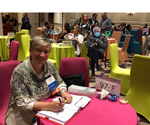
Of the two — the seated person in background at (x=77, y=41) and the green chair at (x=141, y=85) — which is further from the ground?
the seated person in background at (x=77, y=41)

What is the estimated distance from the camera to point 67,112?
1.24 m

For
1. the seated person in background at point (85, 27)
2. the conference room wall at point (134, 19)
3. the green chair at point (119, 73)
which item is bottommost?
the green chair at point (119, 73)

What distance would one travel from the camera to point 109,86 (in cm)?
158

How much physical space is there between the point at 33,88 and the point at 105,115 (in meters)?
0.63

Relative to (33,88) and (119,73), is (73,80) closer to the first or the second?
(33,88)

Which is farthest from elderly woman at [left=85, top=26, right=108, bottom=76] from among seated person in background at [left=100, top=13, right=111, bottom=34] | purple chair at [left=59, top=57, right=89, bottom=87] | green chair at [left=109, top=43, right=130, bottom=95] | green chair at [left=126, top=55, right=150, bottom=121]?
Answer: seated person in background at [left=100, top=13, right=111, bottom=34]

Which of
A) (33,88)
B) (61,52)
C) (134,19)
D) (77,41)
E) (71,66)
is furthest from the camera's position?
(134,19)

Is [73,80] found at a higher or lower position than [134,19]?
lower

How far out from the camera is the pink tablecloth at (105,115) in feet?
3.88

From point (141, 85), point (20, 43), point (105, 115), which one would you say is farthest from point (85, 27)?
point (105, 115)

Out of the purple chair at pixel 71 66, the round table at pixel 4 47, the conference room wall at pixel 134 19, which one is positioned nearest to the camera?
the purple chair at pixel 71 66

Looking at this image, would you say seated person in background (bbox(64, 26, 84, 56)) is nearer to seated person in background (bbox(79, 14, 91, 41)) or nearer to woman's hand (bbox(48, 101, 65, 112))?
seated person in background (bbox(79, 14, 91, 41))

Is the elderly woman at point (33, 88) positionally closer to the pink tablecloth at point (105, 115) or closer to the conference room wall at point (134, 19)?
the pink tablecloth at point (105, 115)

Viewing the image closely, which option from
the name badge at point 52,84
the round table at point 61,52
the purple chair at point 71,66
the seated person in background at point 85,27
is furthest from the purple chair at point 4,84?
the seated person in background at point 85,27
